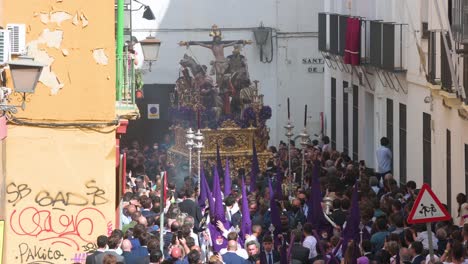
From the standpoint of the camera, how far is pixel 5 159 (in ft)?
66.2

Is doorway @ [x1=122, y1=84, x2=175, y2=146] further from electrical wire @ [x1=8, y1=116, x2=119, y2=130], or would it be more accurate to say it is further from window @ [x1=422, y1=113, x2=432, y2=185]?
electrical wire @ [x1=8, y1=116, x2=119, y2=130]

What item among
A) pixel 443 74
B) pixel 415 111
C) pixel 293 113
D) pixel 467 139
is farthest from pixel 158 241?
pixel 293 113

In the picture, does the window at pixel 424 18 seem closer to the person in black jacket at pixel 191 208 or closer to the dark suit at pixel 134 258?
the person in black jacket at pixel 191 208

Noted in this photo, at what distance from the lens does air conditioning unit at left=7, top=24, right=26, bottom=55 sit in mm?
18719

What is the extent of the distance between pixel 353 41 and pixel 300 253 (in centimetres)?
1707

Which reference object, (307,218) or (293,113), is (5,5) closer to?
(307,218)

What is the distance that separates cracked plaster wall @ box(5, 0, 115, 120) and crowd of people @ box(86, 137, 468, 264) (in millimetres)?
1503

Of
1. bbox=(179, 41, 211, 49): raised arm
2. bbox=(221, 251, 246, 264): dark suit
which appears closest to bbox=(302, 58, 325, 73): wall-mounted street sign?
bbox=(179, 41, 211, 49): raised arm

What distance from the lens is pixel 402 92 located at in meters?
31.2

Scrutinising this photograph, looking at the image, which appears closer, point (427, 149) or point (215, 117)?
point (427, 149)

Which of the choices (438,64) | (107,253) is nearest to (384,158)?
(438,64)

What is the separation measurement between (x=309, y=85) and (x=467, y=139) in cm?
1824

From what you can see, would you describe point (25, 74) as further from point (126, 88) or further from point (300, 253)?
point (126, 88)

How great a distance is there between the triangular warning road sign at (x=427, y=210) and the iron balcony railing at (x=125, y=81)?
637cm
